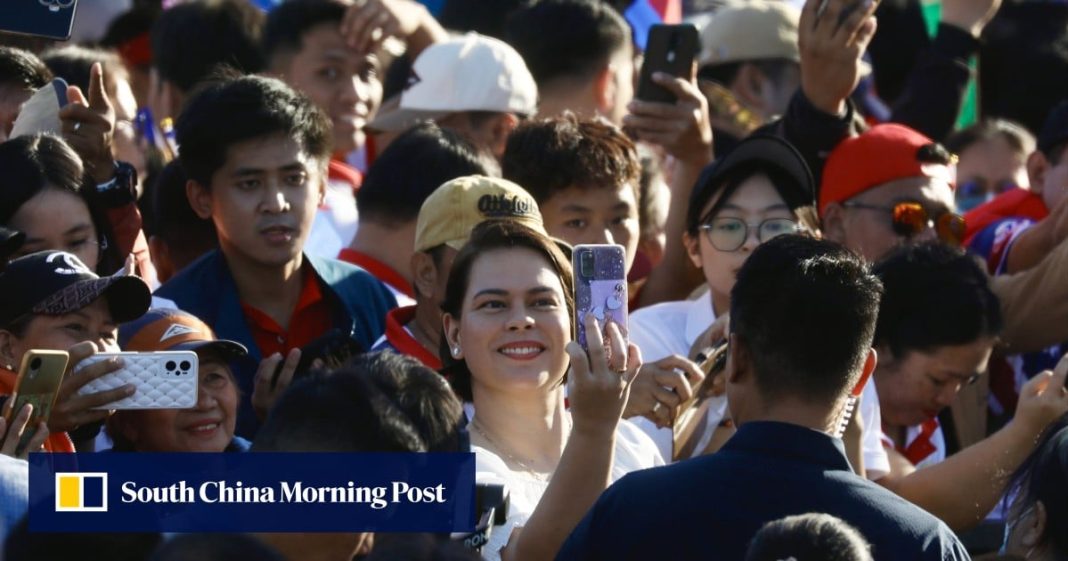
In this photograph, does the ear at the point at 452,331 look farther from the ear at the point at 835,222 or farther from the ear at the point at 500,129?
the ear at the point at 500,129

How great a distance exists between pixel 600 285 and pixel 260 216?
5.02 ft

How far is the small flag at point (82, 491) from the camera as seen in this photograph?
382 centimetres

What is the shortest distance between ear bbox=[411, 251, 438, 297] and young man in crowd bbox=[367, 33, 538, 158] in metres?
1.44

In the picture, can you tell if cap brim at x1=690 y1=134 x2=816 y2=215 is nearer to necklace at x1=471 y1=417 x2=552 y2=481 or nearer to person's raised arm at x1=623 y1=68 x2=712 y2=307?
person's raised arm at x1=623 y1=68 x2=712 y2=307

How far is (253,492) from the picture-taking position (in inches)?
148

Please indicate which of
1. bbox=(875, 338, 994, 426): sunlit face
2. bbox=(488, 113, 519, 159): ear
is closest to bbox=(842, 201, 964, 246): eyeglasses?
bbox=(875, 338, 994, 426): sunlit face

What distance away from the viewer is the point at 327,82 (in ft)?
24.3

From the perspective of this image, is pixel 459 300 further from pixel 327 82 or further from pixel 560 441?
pixel 327 82

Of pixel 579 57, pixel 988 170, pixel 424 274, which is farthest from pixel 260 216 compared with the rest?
pixel 988 170

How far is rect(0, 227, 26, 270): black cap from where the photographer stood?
4863 millimetres

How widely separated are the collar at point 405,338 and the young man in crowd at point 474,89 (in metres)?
1.54

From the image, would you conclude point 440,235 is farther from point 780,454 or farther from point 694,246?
point 780,454

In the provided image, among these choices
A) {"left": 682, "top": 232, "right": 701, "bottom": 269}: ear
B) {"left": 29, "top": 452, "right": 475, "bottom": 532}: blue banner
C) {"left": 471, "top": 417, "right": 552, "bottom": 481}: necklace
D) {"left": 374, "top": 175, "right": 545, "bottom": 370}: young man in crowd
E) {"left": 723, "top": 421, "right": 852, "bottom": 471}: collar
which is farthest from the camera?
{"left": 682, "top": 232, "right": 701, "bottom": 269}: ear

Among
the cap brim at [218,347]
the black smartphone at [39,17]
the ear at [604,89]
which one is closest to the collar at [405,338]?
the cap brim at [218,347]
